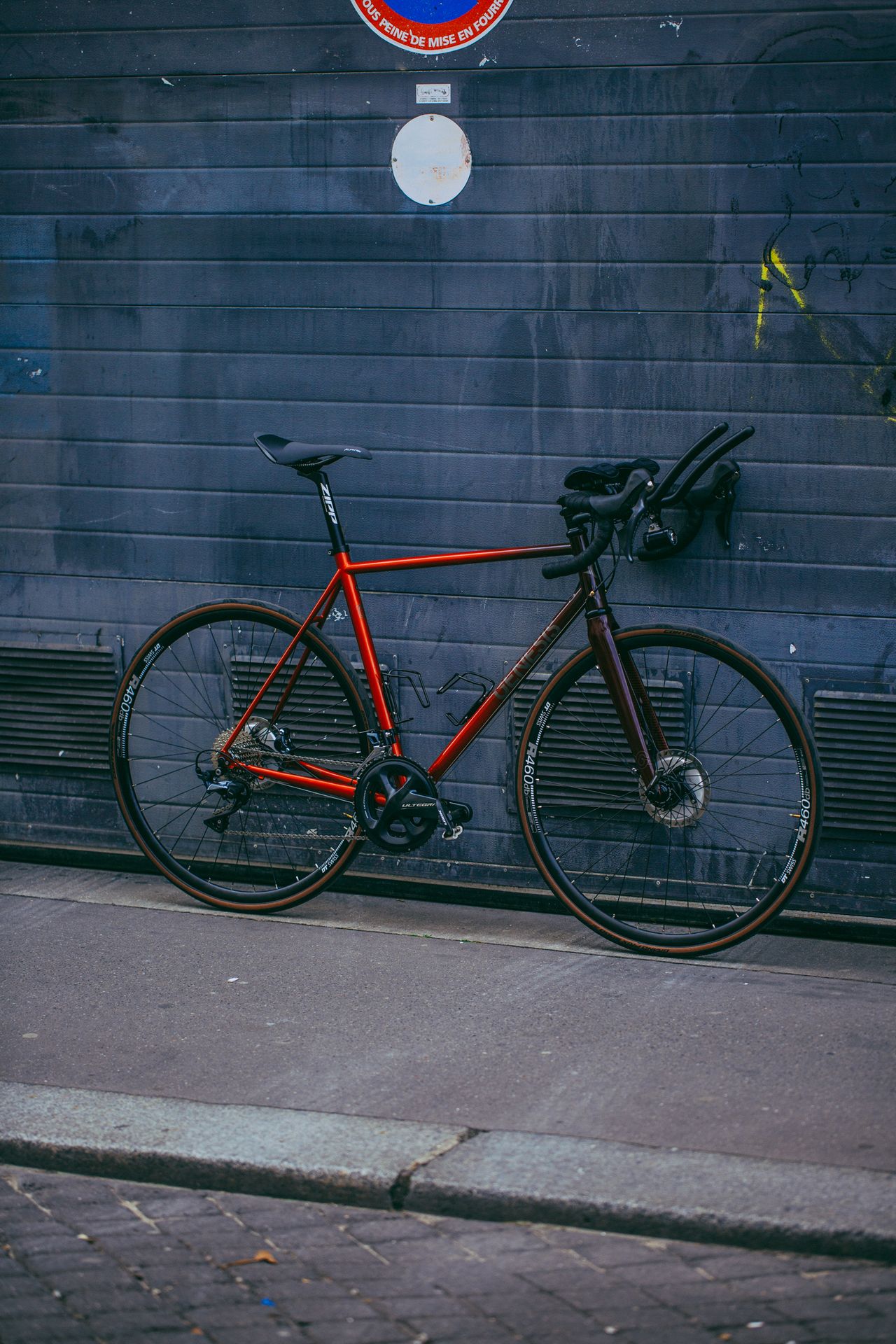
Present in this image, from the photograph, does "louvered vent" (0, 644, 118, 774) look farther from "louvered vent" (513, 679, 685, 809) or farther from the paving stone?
the paving stone

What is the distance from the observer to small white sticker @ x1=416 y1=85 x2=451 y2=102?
5332mm

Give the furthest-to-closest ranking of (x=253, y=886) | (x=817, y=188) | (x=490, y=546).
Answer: (x=253, y=886), (x=490, y=546), (x=817, y=188)

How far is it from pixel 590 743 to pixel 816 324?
163cm

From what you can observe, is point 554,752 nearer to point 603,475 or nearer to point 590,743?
point 590,743

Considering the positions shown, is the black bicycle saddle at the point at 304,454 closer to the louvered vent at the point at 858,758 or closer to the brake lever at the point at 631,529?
the brake lever at the point at 631,529

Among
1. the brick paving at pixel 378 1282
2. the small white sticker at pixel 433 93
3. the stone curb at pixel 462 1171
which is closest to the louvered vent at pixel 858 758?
the stone curb at pixel 462 1171

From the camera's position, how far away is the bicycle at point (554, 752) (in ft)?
16.3

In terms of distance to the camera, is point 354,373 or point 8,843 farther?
point 8,843

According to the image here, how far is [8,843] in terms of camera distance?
6098mm

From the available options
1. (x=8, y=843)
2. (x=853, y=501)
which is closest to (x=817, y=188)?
(x=853, y=501)

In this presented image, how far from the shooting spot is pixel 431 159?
17.6ft

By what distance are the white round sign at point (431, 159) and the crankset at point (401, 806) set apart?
2.02 meters

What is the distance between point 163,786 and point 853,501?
9.21 ft

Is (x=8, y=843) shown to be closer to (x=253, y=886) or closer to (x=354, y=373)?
(x=253, y=886)
